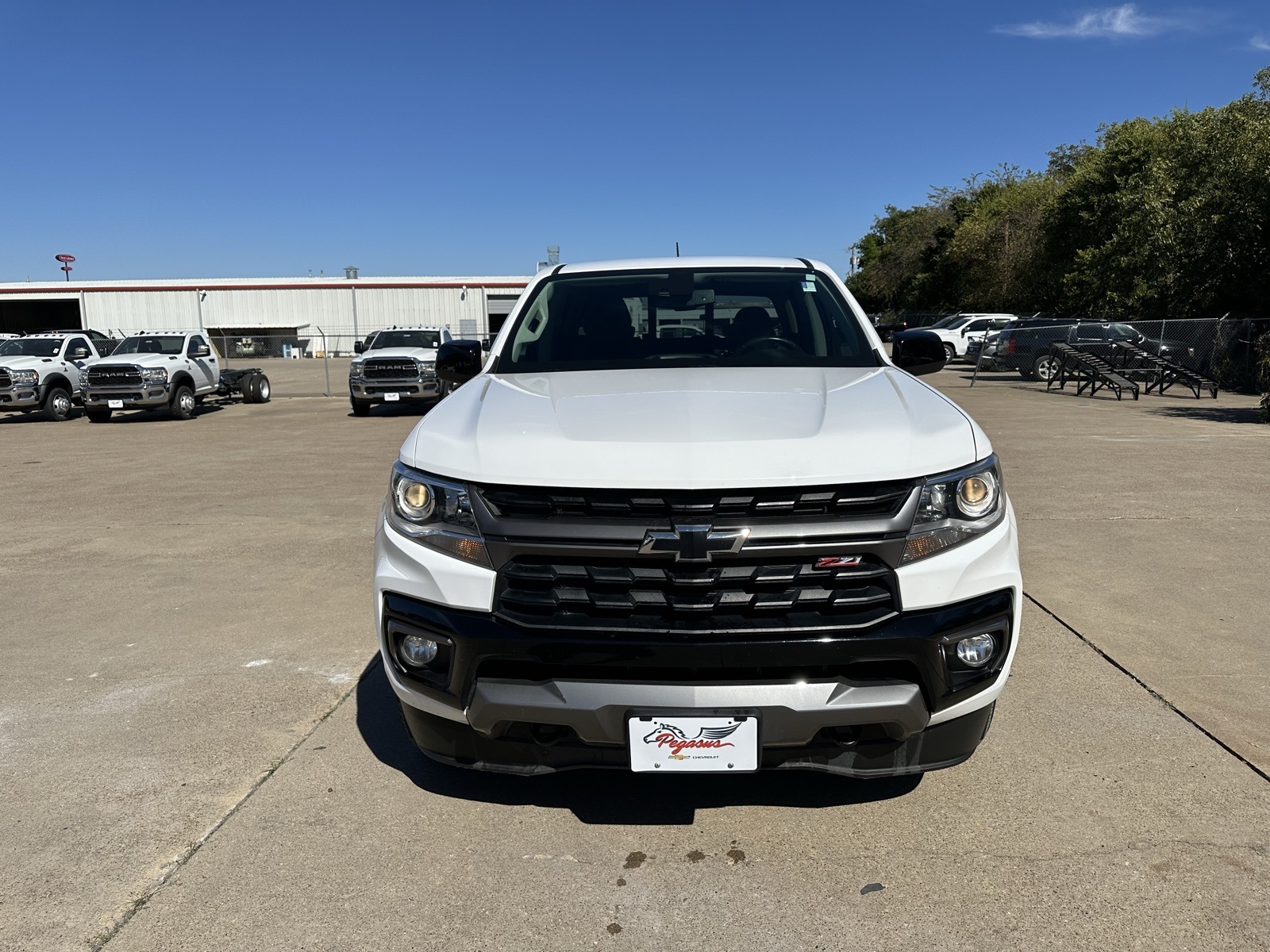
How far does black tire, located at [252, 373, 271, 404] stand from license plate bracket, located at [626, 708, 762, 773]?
22.7m

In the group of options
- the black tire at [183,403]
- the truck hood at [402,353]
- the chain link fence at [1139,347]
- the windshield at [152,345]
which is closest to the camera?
the truck hood at [402,353]

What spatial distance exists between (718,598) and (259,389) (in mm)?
23115

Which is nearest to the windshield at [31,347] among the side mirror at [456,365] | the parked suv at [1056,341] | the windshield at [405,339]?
the windshield at [405,339]

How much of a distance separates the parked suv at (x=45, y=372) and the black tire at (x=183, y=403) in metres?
1.80

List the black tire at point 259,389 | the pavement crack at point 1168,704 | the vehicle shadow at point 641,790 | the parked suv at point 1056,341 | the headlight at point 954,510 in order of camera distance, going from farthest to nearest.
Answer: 1. the parked suv at point 1056,341
2. the black tire at point 259,389
3. the pavement crack at point 1168,704
4. the vehicle shadow at point 641,790
5. the headlight at point 954,510

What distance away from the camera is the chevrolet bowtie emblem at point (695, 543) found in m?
2.68

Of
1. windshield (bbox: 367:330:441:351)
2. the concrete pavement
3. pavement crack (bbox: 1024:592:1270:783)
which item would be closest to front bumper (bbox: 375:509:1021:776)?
the concrete pavement

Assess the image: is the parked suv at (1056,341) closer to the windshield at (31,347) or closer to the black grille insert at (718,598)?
the windshield at (31,347)

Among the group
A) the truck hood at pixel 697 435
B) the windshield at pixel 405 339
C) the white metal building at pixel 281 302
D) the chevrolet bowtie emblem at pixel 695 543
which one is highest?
the white metal building at pixel 281 302

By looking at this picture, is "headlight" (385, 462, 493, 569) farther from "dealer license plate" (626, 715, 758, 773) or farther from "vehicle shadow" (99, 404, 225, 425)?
"vehicle shadow" (99, 404, 225, 425)

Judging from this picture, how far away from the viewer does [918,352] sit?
453 centimetres

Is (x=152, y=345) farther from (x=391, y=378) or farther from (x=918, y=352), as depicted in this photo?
(x=918, y=352)

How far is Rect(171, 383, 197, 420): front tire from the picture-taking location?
19.8 m

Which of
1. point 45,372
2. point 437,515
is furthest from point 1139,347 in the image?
point 45,372
